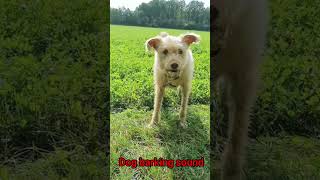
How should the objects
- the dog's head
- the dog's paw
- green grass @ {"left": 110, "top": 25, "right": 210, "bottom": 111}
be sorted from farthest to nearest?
the dog's paw → green grass @ {"left": 110, "top": 25, "right": 210, "bottom": 111} → the dog's head

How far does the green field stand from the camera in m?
4.07

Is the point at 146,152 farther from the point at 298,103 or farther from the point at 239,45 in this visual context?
the point at 298,103

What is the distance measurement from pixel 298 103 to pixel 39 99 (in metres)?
2.03

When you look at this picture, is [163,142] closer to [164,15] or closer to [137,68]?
[137,68]

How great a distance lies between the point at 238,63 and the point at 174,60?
414 millimetres

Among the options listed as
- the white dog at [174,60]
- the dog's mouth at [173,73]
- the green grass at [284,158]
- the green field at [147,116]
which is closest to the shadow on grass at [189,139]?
the green field at [147,116]

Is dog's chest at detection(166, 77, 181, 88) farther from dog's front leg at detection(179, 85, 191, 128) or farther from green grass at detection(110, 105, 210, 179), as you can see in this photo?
green grass at detection(110, 105, 210, 179)

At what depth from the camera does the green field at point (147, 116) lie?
13.4 ft

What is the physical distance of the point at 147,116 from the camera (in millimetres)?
4285

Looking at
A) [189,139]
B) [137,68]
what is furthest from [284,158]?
[137,68]

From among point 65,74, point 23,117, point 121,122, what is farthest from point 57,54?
point 121,122

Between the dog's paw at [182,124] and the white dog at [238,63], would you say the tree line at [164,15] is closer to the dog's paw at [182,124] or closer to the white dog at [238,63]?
the white dog at [238,63]

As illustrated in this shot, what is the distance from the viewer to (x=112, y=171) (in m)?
4.10
